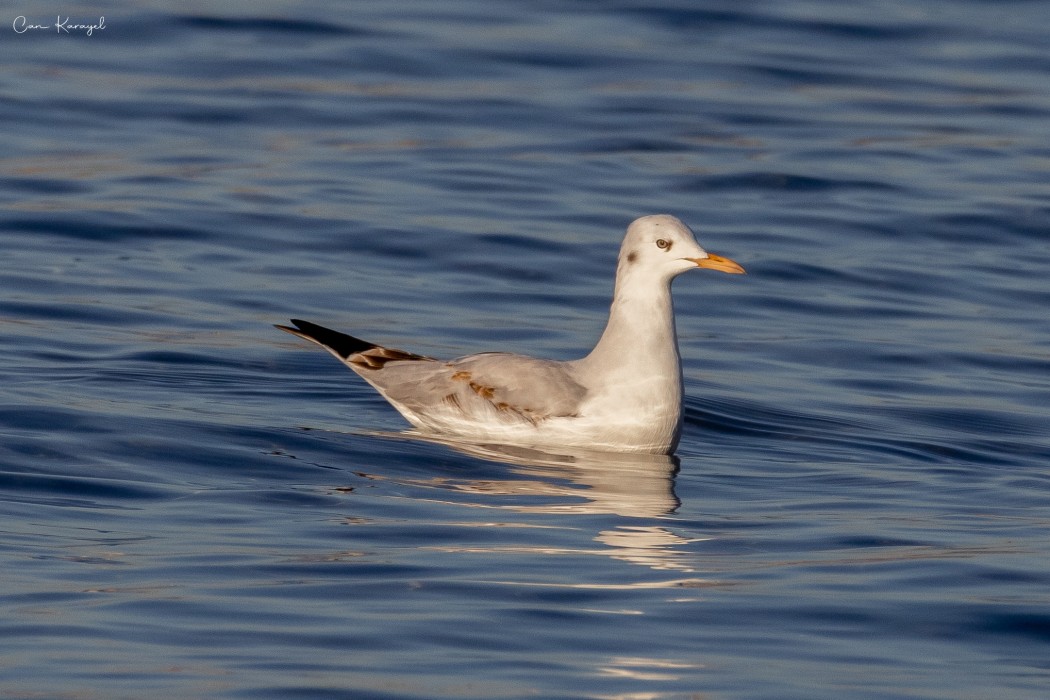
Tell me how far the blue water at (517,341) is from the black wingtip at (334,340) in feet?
1.33

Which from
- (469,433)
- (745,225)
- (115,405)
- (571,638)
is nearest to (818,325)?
(745,225)

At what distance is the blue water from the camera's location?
274 inches

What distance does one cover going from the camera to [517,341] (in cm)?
1321

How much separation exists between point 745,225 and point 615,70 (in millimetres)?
6635

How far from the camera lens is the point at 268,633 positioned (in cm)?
678

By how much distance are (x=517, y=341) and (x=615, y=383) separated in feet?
10.1

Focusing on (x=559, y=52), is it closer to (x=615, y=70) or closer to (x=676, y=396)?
(x=615, y=70)

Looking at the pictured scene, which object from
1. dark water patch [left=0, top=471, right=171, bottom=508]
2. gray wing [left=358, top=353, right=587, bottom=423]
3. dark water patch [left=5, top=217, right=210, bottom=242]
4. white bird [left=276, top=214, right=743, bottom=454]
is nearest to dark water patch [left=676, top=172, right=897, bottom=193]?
dark water patch [left=5, top=217, right=210, bottom=242]

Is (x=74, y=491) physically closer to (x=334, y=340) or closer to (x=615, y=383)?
(x=334, y=340)

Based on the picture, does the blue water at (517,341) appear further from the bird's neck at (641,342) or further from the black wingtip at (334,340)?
the bird's neck at (641,342)

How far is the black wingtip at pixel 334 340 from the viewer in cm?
1132
